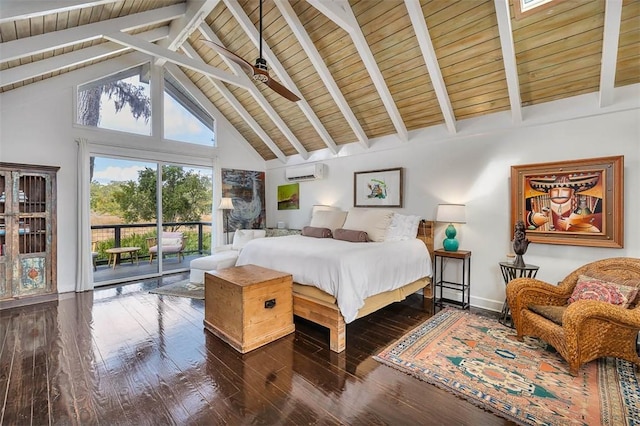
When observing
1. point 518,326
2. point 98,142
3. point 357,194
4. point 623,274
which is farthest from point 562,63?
point 98,142

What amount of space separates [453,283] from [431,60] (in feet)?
9.47

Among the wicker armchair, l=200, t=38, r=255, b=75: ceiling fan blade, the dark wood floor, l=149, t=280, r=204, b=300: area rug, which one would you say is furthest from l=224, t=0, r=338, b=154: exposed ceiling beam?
the wicker armchair

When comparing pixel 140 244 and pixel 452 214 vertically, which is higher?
pixel 452 214

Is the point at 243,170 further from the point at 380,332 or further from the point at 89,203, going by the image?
the point at 380,332

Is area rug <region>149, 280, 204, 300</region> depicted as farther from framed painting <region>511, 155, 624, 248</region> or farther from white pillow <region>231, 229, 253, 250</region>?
framed painting <region>511, 155, 624, 248</region>

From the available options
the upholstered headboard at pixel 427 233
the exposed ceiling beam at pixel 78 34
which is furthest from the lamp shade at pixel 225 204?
the upholstered headboard at pixel 427 233

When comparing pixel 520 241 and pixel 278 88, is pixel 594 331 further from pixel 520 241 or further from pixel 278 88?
pixel 278 88

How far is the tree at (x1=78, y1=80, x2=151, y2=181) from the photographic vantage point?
4.64 metres

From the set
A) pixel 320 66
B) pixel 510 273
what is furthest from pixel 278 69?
pixel 510 273

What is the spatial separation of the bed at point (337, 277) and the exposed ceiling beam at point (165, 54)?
2800 mm

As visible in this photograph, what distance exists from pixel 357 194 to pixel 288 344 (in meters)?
3.00

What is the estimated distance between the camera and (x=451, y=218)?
376 cm

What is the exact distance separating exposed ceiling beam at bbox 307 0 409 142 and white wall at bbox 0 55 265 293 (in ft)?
12.9

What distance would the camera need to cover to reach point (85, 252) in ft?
14.6
